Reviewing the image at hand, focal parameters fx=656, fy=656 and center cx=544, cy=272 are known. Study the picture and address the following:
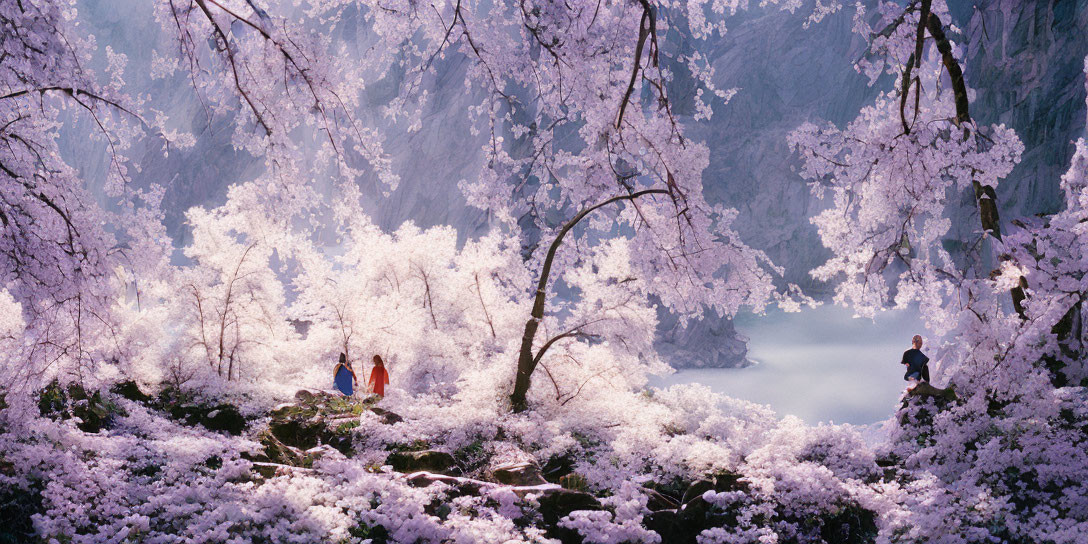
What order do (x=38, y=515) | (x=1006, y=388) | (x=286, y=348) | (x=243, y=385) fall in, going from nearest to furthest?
(x=38, y=515) < (x=1006, y=388) < (x=243, y=385) < (x=286, y=348)

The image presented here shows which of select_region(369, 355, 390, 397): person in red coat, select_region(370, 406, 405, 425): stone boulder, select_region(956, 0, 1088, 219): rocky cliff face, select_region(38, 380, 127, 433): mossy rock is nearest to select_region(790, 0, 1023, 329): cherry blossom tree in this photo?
select_region(370, 406, 405, 425): stone boulder

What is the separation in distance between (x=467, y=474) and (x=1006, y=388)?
17.6 ft

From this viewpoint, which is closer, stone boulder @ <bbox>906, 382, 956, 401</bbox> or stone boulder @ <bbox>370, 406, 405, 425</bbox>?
stone boulder @ <bbox>906, 382, 956, 401</bbox>

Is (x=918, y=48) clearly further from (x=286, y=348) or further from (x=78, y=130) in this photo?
(x=78, y=130)

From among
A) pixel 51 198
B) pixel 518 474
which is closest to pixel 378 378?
pixel 518 474

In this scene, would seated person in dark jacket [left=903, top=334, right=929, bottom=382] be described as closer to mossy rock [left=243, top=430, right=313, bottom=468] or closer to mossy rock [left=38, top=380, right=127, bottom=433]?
mossy rock [left=243, top=430, right=313, bottom=468]

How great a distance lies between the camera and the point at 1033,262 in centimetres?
595

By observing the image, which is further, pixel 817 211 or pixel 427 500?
pixel 817 211

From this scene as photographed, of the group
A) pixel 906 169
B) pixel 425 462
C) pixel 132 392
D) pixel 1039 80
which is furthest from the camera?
pixel 1039 80

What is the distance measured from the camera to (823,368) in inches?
1836

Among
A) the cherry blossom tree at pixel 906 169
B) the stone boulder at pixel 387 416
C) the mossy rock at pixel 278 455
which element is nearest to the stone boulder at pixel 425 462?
the mossy rock at pixel 278 455

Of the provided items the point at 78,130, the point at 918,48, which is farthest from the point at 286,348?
the point at 78,130

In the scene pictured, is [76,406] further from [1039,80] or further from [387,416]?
[1039,80]

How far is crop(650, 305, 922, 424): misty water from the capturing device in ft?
134
